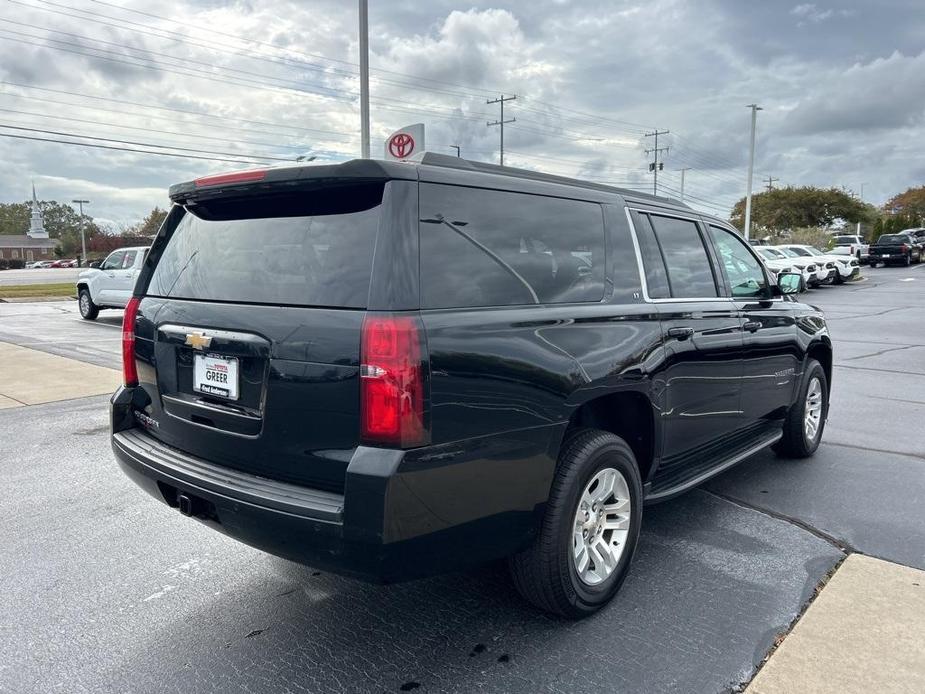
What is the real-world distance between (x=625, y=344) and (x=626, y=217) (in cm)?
77

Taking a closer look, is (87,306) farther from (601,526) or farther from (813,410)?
A: (601,526)

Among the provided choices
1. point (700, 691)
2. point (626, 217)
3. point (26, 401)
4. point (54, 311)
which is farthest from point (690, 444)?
point (54, 311)

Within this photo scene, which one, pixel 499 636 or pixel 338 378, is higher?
pixel 338 378

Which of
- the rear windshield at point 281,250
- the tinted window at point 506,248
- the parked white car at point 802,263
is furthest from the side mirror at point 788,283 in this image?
the parked white car at point 802,263

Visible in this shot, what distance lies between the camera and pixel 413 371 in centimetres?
243

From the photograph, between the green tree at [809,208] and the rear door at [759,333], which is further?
the green tree at [809,208]

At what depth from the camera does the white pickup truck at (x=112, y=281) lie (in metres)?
15.8

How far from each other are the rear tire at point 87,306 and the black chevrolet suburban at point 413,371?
1481 centimetres

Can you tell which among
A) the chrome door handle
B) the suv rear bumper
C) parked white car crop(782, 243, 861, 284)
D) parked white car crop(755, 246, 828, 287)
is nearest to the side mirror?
the chrome door handle

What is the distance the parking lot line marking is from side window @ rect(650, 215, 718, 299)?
162 cm

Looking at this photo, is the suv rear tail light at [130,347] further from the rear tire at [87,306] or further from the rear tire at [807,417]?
the rear tire at [87,306]

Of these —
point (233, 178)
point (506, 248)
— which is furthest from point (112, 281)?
point (506, 248)

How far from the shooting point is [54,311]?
1984 cm

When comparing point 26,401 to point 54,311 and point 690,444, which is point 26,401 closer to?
point 690,444
